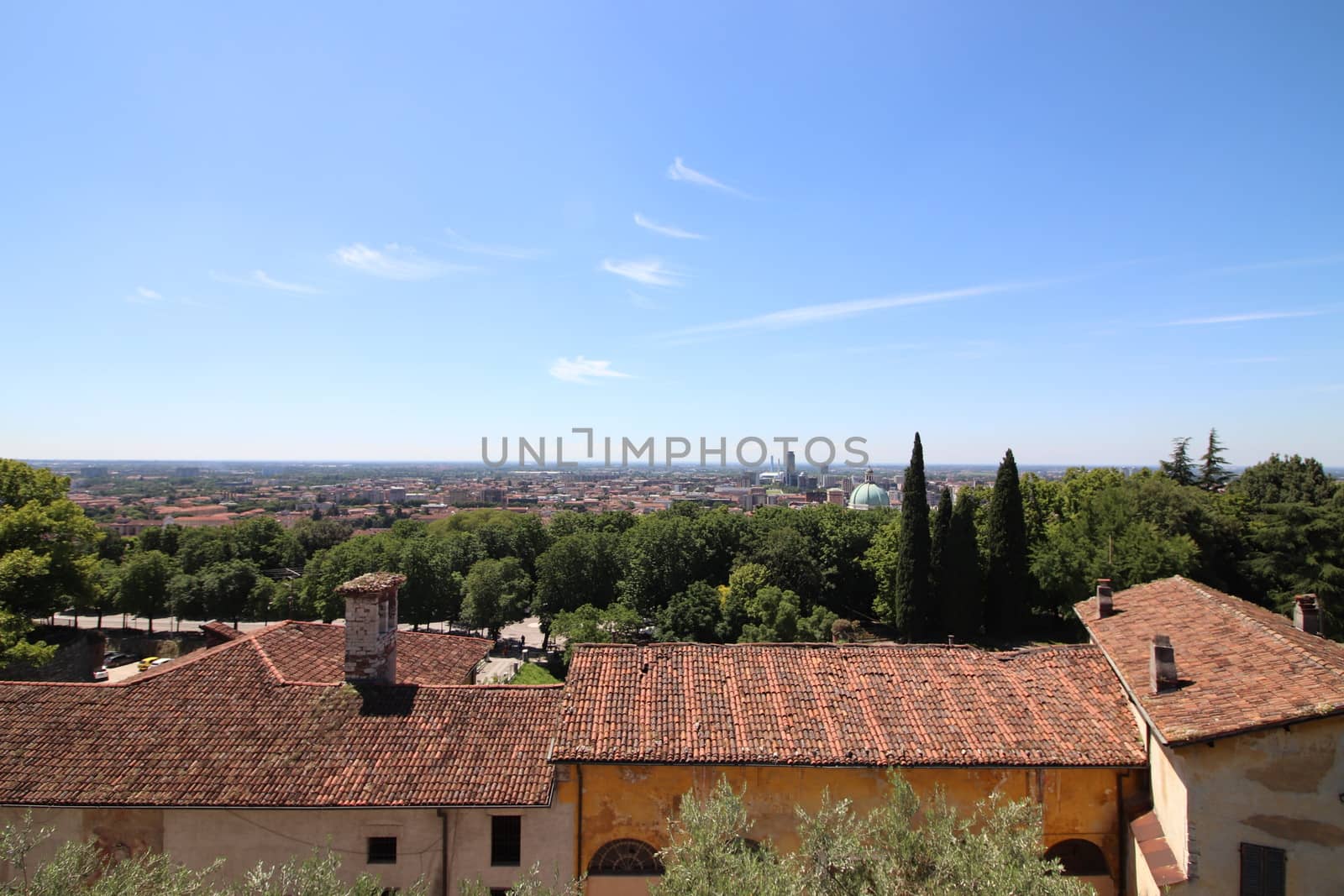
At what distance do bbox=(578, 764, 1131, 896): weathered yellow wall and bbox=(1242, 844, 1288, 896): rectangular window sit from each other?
5.50 feet

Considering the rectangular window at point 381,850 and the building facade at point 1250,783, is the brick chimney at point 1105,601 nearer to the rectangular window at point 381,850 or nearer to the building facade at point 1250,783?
the building facade at point 1250,783

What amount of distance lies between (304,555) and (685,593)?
37869 millimetres

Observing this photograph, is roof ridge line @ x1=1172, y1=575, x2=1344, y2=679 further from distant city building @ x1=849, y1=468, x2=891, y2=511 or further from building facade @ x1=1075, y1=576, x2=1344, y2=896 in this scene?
distant city building @ x1=849, y1=468, x2=891, y2=511

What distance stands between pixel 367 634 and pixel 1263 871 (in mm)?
13389

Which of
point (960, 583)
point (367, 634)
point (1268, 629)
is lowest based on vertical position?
point (960, 583)

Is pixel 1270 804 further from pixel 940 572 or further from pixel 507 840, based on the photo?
pixel 940 572

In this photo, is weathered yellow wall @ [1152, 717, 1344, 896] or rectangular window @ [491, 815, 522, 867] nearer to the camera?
weathered yellow wall @ [1152, 717, 1344, 896]

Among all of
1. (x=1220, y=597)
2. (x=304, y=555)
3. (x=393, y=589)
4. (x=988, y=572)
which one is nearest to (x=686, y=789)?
(x=393, y=589)

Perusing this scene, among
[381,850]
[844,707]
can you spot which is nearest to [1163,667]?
[844,707]

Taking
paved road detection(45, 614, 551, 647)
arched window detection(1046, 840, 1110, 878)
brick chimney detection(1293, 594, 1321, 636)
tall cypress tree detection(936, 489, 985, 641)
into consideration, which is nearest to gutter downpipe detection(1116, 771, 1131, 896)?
arched window detection(1046, 840, 1110, 878)

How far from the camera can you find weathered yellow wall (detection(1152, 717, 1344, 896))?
8.45 meters

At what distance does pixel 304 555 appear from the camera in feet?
193

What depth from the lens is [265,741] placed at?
10547 mm

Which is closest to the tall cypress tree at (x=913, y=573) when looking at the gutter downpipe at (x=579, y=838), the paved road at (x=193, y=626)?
the paved road at (x=193, y=626)
